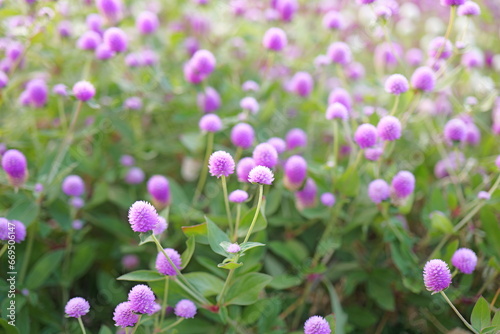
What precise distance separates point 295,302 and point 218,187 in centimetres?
39

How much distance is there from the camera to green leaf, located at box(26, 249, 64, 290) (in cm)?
127

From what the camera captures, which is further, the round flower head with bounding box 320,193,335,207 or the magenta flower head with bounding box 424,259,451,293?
the round flower head with bounding box 320,193,335,207

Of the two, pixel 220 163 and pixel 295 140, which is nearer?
pixel 220 163

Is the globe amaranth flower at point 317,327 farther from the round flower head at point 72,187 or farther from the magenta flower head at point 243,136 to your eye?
the round flower head at point 72,187

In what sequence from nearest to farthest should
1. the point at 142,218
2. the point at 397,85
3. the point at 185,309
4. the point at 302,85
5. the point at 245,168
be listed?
the point at 142,218
the point at 185,309
the point at 245,168
the point at 397,85
the point at 302,85

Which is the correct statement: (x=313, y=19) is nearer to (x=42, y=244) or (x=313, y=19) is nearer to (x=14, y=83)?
(x=14, y=83)

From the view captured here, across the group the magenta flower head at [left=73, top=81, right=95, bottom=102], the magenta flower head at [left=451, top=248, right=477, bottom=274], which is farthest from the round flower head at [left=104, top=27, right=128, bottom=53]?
the magenta flower head at [left=451, top=248, right=477, bottom=274]

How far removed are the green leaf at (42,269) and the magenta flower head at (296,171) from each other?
64cm

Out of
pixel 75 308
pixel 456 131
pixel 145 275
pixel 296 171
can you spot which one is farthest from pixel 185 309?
pixel 456 131

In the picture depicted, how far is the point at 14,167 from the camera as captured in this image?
3.98ft

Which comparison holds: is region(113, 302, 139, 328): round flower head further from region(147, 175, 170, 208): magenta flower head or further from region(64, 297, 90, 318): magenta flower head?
region(147, 175, 170, 208): magenta flower head

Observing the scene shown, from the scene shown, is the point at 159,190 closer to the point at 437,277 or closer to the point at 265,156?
the point at 265,156

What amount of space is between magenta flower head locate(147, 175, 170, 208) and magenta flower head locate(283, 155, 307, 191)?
0.33 meters

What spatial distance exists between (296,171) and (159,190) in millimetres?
371
